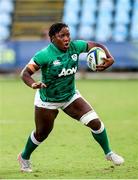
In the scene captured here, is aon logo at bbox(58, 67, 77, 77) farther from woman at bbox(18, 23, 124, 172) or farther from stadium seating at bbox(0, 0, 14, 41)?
stadium seating at bbox(0, 0, 14, 41)

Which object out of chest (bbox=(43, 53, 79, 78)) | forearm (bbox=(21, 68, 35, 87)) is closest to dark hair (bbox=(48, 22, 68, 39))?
chest (bbox=(43, 53, 79, 78))

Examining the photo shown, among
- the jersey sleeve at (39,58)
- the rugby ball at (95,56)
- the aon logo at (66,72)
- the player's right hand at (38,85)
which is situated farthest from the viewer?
the rugby ball at (95,56)

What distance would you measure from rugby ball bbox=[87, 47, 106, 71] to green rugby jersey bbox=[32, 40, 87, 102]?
15 cm

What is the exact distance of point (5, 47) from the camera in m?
33.1

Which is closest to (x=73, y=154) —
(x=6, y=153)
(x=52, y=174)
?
(x=6, y=153)

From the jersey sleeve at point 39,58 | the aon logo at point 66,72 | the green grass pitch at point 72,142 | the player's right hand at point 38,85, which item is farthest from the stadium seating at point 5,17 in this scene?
the player's right hand at point 38,85

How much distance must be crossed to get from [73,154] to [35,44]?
866 inches

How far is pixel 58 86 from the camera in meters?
9.40

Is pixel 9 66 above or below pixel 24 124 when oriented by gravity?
below

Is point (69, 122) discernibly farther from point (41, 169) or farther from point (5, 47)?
point (5, 47)

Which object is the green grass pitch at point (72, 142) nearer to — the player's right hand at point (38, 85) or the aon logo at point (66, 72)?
the player's right hand at point (38, 85)

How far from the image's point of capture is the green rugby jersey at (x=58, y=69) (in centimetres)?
922

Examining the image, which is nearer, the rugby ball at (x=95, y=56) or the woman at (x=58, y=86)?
the woman at (x=58, y=86)

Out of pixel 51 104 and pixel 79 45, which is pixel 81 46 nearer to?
pixel 79 45
